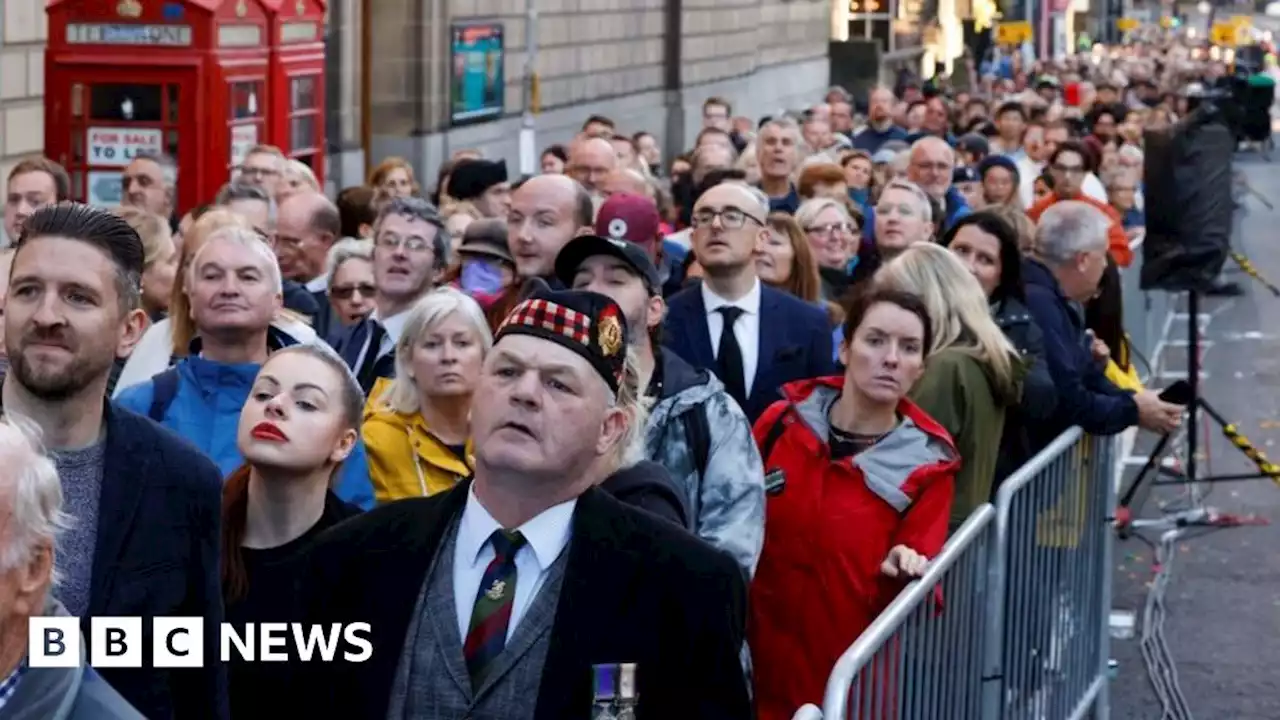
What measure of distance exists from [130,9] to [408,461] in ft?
30.9

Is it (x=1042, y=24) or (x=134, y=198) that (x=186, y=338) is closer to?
(x=134, y=198)

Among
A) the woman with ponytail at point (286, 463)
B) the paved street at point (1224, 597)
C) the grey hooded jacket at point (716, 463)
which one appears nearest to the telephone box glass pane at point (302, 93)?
the paved street at point (1224, 597)

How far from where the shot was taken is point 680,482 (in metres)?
6.82

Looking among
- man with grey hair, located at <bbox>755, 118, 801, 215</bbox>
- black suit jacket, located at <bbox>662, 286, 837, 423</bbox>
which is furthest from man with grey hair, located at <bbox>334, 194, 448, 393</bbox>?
man with grey hair, located at <bbox>755, 118, 801, 215</bbox>

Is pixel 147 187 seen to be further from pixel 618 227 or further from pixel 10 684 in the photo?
A: pixel 10 684

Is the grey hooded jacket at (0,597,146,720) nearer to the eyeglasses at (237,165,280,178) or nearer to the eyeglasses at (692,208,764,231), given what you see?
the eyeglasses at (692,208,764,231)

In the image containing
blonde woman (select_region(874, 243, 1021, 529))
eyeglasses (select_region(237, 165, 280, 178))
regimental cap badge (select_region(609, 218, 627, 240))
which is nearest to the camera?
blonde woman (select_region(874, 243, 1021, 529))

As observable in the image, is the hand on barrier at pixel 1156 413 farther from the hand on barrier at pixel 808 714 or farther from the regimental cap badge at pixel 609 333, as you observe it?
the regimental cap badge at pixel 609 333

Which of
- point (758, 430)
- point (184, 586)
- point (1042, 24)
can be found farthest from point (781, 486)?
point (1042, 24)

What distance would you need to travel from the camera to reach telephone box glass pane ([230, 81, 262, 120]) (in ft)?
53.3

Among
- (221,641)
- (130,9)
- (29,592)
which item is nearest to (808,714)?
(221,641)

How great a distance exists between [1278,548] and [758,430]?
754 cm

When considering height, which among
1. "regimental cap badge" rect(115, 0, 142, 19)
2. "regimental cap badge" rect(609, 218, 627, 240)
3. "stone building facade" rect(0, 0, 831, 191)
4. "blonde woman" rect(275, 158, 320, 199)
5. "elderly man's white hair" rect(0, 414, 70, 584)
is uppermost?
"regimental cap badge" rect(115, 0, 142, 19)

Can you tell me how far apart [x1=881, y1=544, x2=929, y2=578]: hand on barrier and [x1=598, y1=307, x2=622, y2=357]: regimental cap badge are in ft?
6.90
